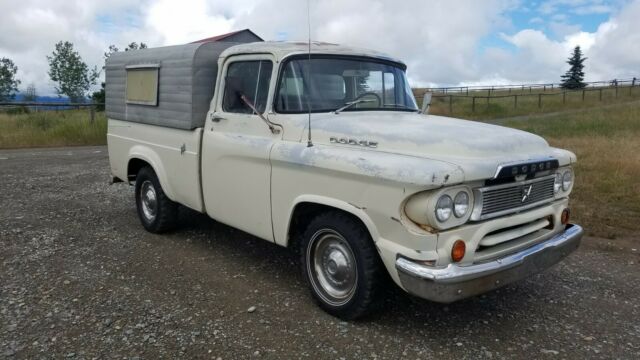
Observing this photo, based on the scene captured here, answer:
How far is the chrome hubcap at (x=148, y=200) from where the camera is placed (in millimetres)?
5906

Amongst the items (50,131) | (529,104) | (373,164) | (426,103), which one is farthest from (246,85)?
(529,104)

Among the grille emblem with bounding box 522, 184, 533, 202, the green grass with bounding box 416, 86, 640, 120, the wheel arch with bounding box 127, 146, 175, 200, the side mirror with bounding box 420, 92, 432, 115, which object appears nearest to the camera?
the grille emblem with bounding box 522, 184, 533, 202

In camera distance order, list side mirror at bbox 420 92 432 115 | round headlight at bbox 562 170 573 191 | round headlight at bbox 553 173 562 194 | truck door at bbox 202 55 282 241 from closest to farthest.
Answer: round headlight at bbox 553 173 562 194, round headlight at bbox 562 170 573 191, truck door at bbox 202 55 282 241, side mirror at bbox 420 92 432 115

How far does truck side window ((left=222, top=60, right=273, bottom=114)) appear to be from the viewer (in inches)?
171

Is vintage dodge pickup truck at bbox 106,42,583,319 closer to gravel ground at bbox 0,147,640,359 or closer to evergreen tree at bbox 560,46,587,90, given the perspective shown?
gravel ground at bbox 0,147,640,359

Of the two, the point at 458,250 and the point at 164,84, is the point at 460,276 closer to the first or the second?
the point at 458,250

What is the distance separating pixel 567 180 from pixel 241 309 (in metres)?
2.77

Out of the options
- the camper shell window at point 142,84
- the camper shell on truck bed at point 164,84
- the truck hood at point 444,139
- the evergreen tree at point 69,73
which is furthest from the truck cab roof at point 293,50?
the evergreen tree at point 69,73

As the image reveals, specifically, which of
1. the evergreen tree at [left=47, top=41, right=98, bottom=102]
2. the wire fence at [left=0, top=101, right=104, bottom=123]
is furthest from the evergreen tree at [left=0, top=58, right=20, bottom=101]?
the wire fence at [left=0, top=101, right=104, bottom=123]

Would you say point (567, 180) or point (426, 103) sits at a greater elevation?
point (426, 103)

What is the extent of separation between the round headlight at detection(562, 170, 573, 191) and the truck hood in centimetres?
12

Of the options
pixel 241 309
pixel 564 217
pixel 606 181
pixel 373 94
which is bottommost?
pixel 241 309

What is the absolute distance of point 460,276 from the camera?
304 cm

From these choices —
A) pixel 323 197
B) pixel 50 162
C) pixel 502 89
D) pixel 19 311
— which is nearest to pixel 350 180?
pixel 323 197
